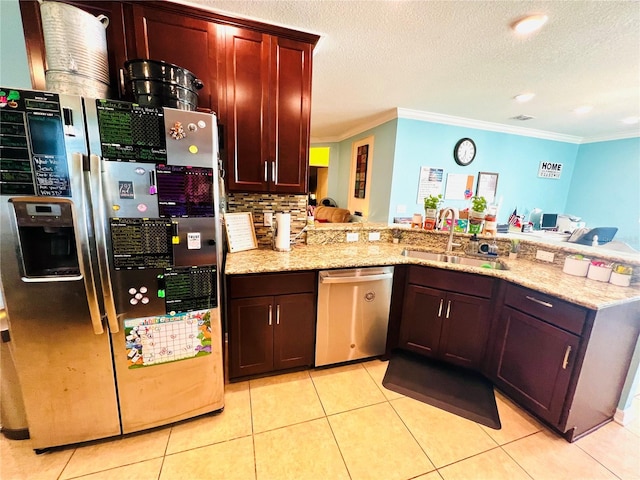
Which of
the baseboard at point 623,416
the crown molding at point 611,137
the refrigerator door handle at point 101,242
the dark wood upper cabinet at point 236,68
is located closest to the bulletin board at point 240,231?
the dark wood upper cabinet at point 236,68

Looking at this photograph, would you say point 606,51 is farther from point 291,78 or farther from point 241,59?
point 241,59

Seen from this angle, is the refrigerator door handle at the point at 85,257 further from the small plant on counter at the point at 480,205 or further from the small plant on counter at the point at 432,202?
the small plant on counter at the point at 480,205

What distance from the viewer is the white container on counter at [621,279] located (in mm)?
1536

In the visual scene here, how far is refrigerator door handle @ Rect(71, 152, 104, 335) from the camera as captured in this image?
1.05 m

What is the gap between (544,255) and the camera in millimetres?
2023

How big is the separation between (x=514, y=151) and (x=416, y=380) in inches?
184

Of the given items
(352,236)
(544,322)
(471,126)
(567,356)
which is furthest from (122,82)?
Result: (471,126)

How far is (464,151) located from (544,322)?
3.51m

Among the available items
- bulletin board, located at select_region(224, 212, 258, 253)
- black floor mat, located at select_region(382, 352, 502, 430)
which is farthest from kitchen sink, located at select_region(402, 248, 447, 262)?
bulletin board, located at select_region(224, 212, 258, 253)

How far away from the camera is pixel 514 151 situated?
4492 millimetres

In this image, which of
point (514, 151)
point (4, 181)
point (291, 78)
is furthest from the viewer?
point (514, 151)

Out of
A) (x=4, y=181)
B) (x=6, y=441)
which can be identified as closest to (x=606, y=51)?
(x=4, y=181)

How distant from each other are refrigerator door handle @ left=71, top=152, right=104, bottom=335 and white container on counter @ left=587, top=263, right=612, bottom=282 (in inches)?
117

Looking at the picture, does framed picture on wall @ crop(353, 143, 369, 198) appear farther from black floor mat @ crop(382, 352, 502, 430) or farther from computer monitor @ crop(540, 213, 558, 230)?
computer monitor @ crop(540, 213, 558, 230)
